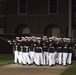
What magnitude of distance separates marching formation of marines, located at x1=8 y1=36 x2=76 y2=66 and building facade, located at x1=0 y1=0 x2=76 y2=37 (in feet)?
85.3

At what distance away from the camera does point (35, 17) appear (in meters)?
47.5

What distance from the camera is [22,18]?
47688mm

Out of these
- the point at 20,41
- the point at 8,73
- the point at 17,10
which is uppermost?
the point at 17,10

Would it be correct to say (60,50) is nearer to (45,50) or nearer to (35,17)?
(45,50)

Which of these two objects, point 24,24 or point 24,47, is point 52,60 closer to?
point 24,47

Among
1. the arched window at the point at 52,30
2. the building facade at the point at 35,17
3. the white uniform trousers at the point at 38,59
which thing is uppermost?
the building facade at the point at 35,17

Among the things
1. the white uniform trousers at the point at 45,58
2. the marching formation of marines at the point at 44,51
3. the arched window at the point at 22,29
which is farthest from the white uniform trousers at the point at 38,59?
the arched window at the point at 22,29

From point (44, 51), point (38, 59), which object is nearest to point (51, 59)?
point (44, 51)

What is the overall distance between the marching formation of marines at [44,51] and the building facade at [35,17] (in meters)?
26.0

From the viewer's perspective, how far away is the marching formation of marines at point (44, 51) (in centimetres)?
1909

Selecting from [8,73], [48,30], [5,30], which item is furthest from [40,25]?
[8,73]

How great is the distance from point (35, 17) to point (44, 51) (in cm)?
2861

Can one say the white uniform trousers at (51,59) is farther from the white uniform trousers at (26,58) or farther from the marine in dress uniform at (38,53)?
the white uniform trousers at (26,58)

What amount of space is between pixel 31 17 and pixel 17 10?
2.45 m
